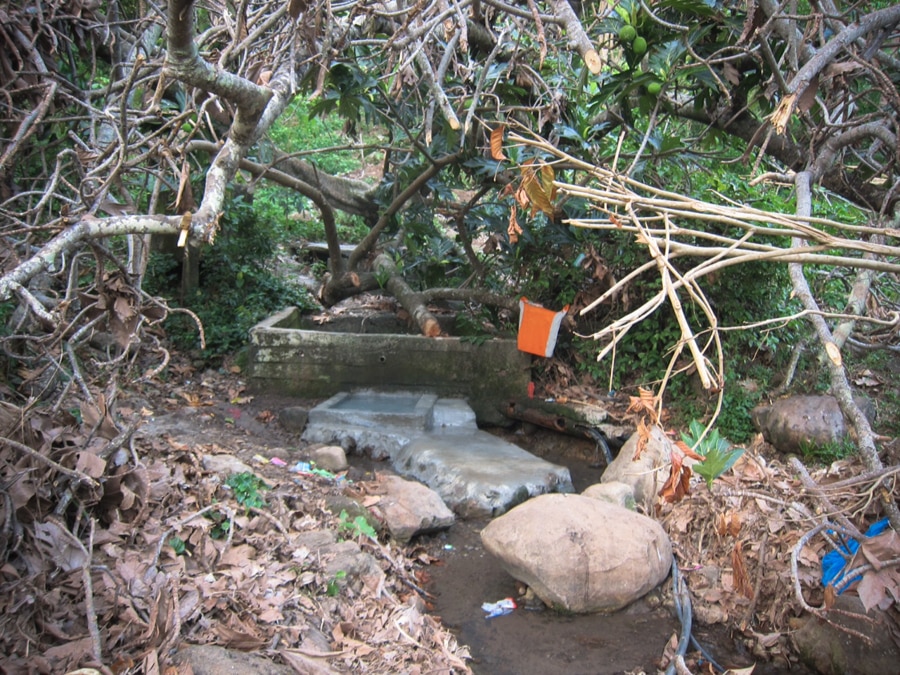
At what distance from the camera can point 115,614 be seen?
9.51ft

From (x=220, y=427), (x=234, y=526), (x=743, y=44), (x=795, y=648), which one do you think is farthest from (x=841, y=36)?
(x=220, y=427)

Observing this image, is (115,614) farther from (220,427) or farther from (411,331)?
(411,331)

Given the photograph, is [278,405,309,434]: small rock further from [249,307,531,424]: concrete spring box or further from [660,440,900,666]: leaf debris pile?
[660,440,900,666]: leaf debris pile

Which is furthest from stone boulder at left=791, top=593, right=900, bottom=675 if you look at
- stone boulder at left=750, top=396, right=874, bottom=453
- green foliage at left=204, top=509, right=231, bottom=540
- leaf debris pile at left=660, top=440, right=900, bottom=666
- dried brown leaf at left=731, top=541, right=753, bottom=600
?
green foliage at left=204, top=509, right=231, bottom=540

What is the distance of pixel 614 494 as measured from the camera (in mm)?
5141

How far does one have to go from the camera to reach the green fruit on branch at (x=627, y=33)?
5.03 meters

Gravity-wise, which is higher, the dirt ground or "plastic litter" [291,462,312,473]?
the dirt ground

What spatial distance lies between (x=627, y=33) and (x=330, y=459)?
398cm

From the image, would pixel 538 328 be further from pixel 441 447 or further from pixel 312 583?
pixel 312 583

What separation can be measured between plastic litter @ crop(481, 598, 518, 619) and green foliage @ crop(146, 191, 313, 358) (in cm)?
459

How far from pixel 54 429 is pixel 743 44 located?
14.3 ft

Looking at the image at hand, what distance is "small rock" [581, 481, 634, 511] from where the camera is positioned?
5.10 metres

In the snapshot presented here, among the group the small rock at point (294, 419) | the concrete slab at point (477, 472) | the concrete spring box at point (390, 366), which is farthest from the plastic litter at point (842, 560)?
the small rock at point (294, 419)

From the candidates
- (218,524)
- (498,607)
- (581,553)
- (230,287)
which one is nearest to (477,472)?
(498,607)
